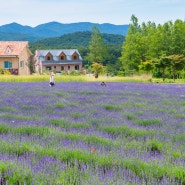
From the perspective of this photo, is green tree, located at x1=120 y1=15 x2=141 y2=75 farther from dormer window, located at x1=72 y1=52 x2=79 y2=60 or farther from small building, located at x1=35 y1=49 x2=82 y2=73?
small building, located at x1=35 y1=49 x2=82 y2=73

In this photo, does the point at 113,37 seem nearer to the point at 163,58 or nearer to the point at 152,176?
the point at 163,58

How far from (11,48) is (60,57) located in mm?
32292

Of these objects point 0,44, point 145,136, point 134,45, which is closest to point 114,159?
point 145,136

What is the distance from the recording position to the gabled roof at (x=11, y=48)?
47.9 metres

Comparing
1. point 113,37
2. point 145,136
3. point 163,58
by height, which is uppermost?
point 113,37

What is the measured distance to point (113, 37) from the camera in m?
135

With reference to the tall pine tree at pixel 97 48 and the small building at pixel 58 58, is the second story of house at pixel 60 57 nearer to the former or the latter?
the small building at pixel 58 58

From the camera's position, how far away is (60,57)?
265ft

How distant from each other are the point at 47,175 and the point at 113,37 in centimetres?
13425

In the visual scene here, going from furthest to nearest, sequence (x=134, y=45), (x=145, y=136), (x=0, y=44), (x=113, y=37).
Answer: (x=113, y=37), (x=134, y=45), (x=0, y=44), (x=145, y=136)

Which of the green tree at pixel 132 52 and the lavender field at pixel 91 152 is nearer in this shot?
the lavender field at pixel 91 152

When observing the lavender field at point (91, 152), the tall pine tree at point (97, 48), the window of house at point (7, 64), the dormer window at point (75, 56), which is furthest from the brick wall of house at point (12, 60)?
the lavender field at point (91, 152)

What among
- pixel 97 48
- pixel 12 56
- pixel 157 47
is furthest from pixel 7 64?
pixel 97 48

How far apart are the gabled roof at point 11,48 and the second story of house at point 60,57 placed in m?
30.6
